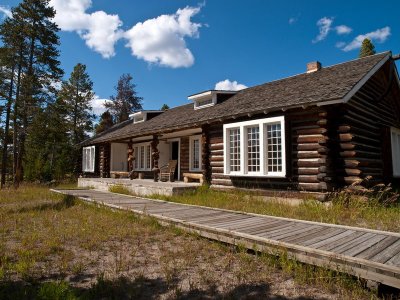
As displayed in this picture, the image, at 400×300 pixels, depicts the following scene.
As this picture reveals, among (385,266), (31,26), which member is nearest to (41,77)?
(31,26)

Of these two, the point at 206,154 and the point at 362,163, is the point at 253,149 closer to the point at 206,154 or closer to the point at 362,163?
the point at 206,154

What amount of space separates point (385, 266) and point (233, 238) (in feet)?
7.82

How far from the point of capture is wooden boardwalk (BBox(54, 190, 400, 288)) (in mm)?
3477

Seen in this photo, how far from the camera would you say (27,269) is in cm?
410

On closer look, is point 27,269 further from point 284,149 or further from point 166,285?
point 284,149

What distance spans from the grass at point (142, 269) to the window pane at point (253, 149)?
497cm

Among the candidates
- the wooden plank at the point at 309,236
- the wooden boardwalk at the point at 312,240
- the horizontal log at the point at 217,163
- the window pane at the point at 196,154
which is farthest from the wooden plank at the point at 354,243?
the window pane at the point at 196,154

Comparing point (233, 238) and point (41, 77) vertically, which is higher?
point (41, 77)

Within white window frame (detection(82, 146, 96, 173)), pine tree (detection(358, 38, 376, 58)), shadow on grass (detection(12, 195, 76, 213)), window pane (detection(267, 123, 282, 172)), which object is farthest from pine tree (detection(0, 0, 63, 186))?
pine tree (detection(358, 38, 376, 58))

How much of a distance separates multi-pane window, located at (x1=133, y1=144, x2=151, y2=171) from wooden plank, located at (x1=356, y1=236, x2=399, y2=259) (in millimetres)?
15570

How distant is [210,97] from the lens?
16219mm

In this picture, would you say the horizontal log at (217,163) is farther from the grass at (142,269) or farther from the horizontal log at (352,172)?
the grass at (142,269)

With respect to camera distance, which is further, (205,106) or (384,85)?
(205,106)

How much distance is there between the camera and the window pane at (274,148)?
9672 mm
